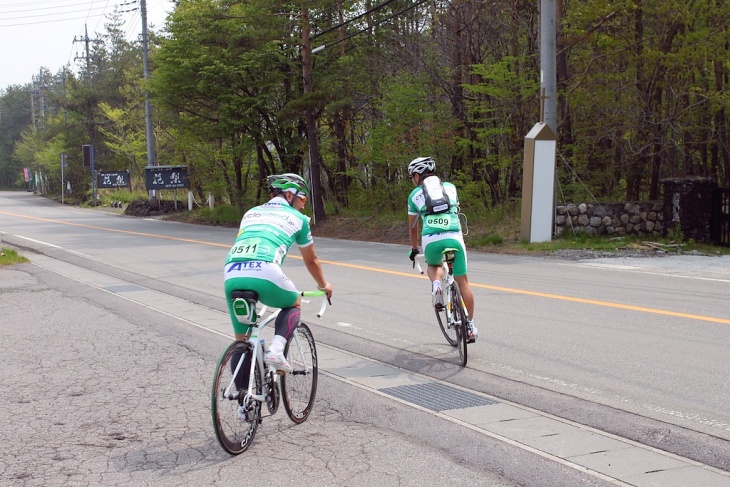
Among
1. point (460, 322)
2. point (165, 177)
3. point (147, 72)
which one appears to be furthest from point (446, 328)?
point (147, 72)

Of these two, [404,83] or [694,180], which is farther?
[404,83]

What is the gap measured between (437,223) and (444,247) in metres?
0.24

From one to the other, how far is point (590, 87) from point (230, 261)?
19714 mm

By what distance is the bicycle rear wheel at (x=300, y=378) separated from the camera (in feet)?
19.0

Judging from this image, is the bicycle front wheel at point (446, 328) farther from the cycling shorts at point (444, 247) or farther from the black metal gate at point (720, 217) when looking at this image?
the black metal gate at point (720, 217)

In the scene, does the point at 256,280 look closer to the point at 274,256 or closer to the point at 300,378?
the point at 274,256

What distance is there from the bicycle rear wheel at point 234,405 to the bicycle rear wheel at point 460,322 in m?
2.82

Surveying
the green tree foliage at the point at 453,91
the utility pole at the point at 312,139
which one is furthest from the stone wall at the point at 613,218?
the utility pole at the point at 312,139

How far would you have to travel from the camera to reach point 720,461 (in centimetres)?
495

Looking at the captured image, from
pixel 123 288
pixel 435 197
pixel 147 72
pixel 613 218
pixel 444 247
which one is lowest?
pixel 123 288

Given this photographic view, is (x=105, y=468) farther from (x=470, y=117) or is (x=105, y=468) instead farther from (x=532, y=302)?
(x=470, y=117)

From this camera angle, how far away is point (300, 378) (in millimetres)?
A: 5992

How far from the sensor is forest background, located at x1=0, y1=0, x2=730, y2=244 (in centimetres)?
2241

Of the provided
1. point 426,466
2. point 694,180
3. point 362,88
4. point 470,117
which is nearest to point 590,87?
point 470,117
